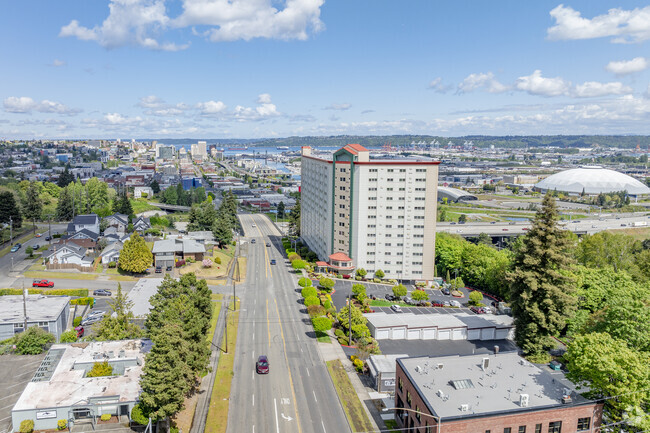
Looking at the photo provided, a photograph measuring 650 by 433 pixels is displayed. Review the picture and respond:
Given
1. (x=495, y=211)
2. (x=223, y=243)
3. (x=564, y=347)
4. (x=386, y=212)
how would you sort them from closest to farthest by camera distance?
(x=564, y=347) < (x=386, y=212) < (x=223, y=243) < (x=495, y=211)

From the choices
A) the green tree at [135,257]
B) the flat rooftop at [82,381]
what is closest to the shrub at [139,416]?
the flat rooftop at [82,381]

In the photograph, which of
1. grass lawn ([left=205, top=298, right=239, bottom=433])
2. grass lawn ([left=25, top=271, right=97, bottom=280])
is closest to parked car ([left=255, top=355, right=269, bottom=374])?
grass lawn ([left=205, top=298, right=239, bottom=433])

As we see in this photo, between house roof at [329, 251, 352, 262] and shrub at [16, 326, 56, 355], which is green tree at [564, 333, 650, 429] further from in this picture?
shrub at [16, 326, 56, 355]

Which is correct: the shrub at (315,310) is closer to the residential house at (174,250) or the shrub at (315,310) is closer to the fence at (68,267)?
the residential house at (174,250)

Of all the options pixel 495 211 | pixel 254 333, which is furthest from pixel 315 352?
pixel 495 211

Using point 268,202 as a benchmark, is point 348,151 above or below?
above

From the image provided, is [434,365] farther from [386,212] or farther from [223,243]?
[223,243]
